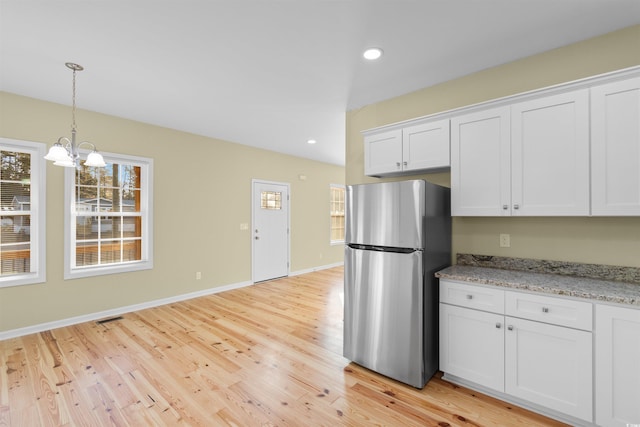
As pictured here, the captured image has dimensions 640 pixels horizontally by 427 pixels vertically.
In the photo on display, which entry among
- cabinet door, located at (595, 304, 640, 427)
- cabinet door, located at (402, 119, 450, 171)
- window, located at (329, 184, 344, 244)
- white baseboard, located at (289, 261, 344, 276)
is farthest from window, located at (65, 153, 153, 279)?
cabinet door, located at (595, 304, 640, 427)

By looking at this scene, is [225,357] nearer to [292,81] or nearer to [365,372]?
[365,372]

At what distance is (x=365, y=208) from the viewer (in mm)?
2432

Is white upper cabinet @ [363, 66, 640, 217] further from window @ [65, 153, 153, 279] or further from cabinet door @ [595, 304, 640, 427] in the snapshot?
window @ [65, 153, 153, 279]

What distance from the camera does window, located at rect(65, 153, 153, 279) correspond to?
350 centimetres

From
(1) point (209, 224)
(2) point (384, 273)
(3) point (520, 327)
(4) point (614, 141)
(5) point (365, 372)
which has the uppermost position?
(4) point (614, 141)

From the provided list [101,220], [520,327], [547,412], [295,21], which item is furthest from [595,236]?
[101,220]

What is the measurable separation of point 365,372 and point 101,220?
12.2 ft

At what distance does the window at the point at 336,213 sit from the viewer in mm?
7102

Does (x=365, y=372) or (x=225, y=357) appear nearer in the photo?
(x=365, y=372)

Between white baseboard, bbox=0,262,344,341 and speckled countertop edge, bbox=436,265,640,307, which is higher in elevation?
speckled countertop edge, bbox=436,265,640,307

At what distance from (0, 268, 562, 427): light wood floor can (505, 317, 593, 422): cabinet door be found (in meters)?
0.18

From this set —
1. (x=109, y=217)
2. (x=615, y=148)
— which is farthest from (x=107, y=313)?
(x=615, y=148)

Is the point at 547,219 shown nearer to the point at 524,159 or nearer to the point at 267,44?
the point at 524,159

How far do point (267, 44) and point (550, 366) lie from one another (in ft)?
9.72
